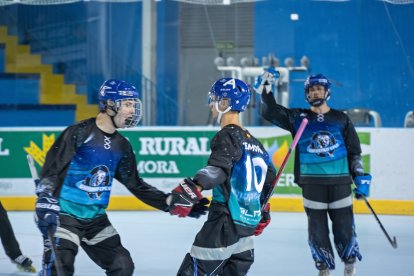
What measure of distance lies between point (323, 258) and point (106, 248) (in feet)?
6.47

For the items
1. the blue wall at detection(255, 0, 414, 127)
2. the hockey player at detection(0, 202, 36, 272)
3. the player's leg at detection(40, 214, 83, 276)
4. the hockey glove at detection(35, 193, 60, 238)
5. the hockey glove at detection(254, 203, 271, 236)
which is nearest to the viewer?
the hockey glove at detection(35, 193, 60, 238)

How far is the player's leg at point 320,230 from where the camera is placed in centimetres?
594

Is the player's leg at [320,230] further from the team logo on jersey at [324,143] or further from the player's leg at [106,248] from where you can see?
the player's leg at [106,248]

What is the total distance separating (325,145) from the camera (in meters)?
5.94

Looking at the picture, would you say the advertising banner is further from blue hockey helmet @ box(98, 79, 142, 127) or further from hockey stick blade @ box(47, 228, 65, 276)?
hockey stick blade @ box(47, 228, 65, 276)

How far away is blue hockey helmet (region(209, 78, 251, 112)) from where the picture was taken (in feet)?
13.9

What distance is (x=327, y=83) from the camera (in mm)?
5953

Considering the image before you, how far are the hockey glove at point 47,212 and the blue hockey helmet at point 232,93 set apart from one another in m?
0.89

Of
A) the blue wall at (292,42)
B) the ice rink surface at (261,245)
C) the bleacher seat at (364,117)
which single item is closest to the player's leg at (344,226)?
the ice rink surface at (261,245)

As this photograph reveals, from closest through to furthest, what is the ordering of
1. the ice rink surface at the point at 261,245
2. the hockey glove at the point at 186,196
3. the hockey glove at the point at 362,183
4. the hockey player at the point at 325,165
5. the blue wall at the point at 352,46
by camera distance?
the hockey glove at the point at 186,196 < the hockey glove at the point at 362,183 < the hockey player at the point at 325,165 < the ice rink surface at the point at 261,245 < the blue wall at the point at 352,46

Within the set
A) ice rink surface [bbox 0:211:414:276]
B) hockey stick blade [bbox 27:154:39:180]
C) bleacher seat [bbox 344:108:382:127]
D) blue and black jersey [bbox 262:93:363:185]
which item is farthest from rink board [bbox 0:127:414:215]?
hockey stick blade [bbox 27:154:39:180]

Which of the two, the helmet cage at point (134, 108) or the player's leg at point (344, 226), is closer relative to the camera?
the helmet cage at point (134, 108)

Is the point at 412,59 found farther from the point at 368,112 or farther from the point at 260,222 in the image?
the point at 260,222

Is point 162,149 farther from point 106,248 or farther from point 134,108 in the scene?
point 106,248
